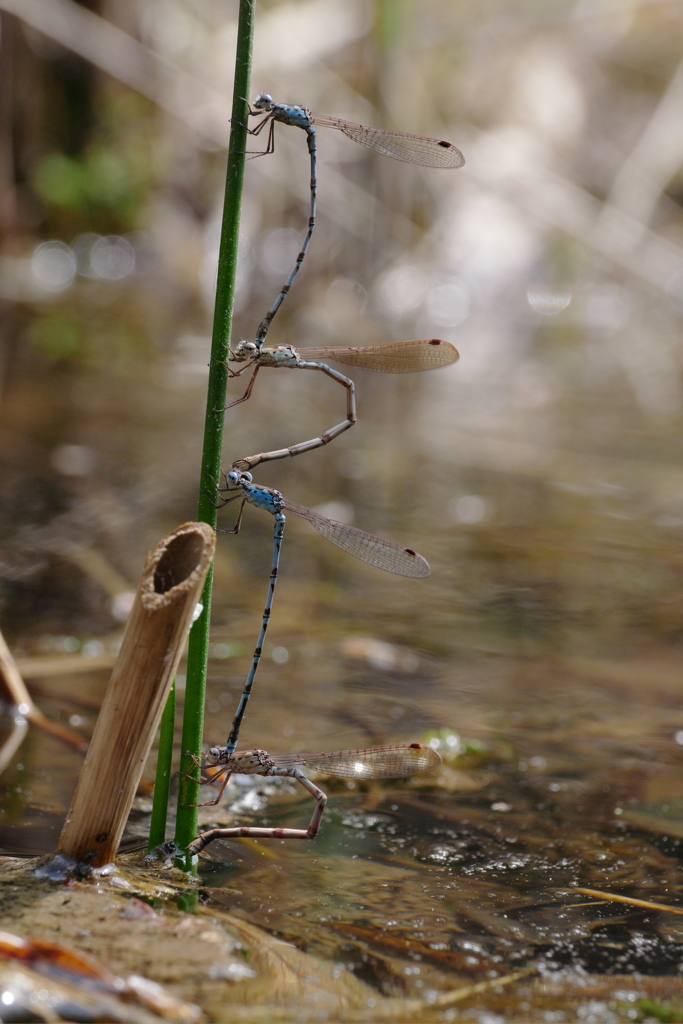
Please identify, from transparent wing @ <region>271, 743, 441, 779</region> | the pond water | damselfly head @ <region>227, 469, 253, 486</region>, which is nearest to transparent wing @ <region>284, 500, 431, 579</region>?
damselfly head @ <region>227, 469, 253, 486</region>

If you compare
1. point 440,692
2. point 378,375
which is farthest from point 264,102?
point 378,375

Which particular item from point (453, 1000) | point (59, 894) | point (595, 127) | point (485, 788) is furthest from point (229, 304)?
point (595, 127)

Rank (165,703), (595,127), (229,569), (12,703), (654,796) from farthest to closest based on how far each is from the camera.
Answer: (595,127), (229,569), (12,703), (654,796), (165,703)

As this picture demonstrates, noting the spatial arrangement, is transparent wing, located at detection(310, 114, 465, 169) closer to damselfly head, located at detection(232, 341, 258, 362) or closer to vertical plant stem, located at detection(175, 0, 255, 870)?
damselfly head, located at detection(232, 341, 258, 362)

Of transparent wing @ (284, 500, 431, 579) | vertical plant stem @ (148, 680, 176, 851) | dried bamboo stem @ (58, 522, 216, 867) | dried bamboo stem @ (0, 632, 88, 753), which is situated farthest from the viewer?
dried bamboo stem @ (0, 632, 88, 753)

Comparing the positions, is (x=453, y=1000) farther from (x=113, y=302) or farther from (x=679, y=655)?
(x=113, y=302)

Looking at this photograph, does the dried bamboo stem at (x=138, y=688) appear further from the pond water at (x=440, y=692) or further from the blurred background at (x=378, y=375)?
the blurred background at (x=378, y=375)

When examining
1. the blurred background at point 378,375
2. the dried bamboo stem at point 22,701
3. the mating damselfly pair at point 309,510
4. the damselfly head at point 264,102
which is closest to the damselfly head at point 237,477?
the mating damselfly pair at point 309,510
